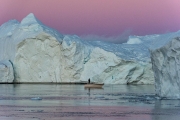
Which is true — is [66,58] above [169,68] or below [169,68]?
above

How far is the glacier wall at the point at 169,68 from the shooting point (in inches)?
868

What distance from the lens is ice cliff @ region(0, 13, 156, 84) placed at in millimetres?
48594

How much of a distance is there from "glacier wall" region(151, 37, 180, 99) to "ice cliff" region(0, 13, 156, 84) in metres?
24.9

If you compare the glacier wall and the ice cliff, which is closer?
the glacier wall

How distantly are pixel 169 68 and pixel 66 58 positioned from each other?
Answer: 2938 cm

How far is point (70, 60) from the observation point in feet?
166

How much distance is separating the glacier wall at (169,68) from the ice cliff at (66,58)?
24906 millimetres

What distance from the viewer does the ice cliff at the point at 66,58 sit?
48.6 m

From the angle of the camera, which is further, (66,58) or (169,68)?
(66,58)

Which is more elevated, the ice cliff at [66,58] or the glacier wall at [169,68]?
the ice cliff at [66,58]

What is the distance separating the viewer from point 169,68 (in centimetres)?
2236

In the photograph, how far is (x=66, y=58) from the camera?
168 feet

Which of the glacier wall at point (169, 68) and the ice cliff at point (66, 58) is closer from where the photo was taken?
the glacier wall at point (169, 68)

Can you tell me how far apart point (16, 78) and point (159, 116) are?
129 feet
